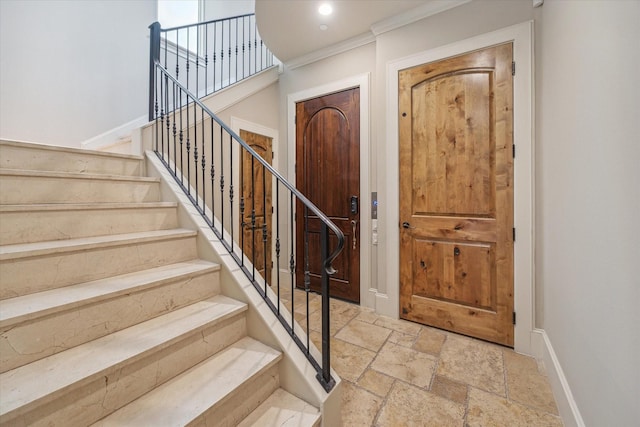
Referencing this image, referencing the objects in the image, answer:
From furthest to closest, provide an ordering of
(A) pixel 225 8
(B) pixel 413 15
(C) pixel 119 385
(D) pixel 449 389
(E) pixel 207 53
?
(A) pixel 225 8, (E) pixel 207 53, (B) pixel 413 15, (D) pixel 449 389, (C) pixel 119 385

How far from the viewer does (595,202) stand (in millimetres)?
1068

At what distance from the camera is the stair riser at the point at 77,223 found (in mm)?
1301

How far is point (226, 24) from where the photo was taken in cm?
427

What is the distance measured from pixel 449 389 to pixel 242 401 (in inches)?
47.1

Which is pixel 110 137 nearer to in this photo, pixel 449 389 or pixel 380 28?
pixel 380 28

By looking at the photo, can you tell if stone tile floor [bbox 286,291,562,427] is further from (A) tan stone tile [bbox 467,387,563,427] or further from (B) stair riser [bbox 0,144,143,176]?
(B) stair riser [bbox 0,144,143,176]

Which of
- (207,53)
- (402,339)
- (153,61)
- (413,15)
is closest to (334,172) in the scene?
(413,15)

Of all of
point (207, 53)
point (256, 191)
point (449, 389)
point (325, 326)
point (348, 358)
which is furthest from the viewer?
point (207, 53)

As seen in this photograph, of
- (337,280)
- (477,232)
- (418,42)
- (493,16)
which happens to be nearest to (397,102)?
(418,42)

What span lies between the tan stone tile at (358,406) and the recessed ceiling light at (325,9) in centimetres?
295

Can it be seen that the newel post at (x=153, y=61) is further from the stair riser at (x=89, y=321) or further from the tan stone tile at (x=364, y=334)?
the tan stone tile at (x=364, y=334)

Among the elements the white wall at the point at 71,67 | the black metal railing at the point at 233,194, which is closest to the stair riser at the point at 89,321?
the black metal railing at the point at 233,194

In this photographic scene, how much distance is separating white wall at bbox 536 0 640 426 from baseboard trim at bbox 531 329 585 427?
0.05 metres

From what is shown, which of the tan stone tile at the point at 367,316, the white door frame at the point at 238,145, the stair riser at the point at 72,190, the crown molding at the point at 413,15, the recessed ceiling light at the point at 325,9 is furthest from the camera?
the white door frame at the point at 238,145
